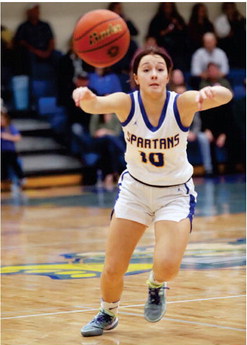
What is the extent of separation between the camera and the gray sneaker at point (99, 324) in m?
4.84

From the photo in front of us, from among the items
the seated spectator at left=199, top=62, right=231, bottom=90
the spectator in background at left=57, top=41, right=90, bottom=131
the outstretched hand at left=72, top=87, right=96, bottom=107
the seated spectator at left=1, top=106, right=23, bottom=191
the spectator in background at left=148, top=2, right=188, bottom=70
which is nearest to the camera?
the outstretched hand at left=72, top=87, right=96, bottom=107

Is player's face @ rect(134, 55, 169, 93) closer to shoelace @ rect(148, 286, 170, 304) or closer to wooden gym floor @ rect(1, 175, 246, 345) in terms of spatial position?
shoelace @ rect(148, 286, 170, 304)

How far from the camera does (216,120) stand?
16844 mm

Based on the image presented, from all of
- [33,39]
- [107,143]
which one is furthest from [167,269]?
[33,39]

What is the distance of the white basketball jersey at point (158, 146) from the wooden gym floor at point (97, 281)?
87 cm

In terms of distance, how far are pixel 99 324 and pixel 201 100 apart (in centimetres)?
140

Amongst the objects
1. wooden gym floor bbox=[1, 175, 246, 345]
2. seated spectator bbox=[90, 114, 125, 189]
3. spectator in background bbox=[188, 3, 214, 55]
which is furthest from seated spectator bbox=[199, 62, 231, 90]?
wooden gym floor bbox=[1, 175, 246, 345]

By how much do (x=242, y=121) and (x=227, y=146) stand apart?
64 cm

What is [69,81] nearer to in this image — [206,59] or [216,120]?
[206,59]

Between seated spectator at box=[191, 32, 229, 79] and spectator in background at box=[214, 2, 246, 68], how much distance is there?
100 centimetres

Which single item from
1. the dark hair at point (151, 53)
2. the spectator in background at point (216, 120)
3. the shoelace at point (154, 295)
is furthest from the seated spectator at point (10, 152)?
the shoelace at point (154, 295)

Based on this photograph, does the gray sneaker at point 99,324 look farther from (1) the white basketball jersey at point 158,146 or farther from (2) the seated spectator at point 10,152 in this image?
(2) the seated spectator at point 10,152

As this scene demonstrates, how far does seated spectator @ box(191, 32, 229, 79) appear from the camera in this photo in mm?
16797

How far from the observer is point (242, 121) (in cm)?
1748
